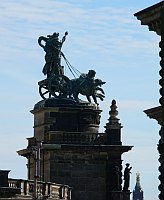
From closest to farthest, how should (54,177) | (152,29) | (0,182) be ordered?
1. (152,29)
2. (0,182)
3. (54,177)

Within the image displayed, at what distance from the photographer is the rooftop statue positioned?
11275cm

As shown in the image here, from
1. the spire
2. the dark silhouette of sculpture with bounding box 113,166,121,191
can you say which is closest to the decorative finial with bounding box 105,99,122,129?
the spire

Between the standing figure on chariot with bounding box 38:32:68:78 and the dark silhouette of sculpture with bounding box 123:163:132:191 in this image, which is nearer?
the dark silhouette of sculpture with bounding box 123:163:132:191

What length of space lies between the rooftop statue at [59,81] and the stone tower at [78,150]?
1.00 metres

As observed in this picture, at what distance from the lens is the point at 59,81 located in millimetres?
112750

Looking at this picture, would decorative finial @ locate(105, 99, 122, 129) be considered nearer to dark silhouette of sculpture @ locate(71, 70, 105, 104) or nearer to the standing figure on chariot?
dark silhouette of sculpture @ locate(71, 70, 105, 104)

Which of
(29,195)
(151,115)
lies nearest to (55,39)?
(29,195)

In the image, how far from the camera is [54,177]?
109 meters

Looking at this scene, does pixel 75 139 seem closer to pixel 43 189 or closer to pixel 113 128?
pixel 113 128

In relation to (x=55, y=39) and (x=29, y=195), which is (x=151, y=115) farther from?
(x=55, y=39)

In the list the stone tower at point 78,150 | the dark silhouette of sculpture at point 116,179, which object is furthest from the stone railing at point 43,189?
the dark silhouette of sculpture at point 116,179

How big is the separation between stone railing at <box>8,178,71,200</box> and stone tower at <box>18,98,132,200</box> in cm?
808

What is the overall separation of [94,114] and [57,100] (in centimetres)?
320

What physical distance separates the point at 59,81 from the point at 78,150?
6.03 meters
